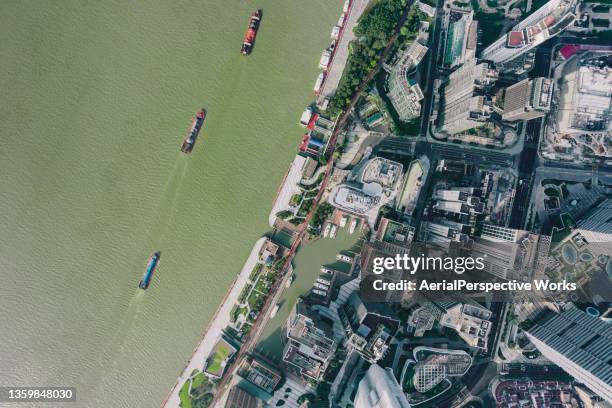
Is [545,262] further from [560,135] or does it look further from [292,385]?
[292,385]

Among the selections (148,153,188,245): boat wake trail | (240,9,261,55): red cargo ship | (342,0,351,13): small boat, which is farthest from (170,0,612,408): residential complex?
(148,153,188,245): boat wake trail

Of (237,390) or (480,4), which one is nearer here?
(237,390)

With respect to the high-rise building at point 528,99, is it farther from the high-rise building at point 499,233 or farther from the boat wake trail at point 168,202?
the boat wake trail at point 168,202

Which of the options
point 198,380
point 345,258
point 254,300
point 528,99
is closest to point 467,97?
point 528,99

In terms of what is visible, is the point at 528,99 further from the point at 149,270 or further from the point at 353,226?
the point at 149,270

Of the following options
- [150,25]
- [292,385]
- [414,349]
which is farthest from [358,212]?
[150,25]

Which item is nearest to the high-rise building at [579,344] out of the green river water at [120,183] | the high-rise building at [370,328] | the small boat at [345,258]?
the high-rise building at [370,328]

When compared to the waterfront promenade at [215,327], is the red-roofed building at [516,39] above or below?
above
